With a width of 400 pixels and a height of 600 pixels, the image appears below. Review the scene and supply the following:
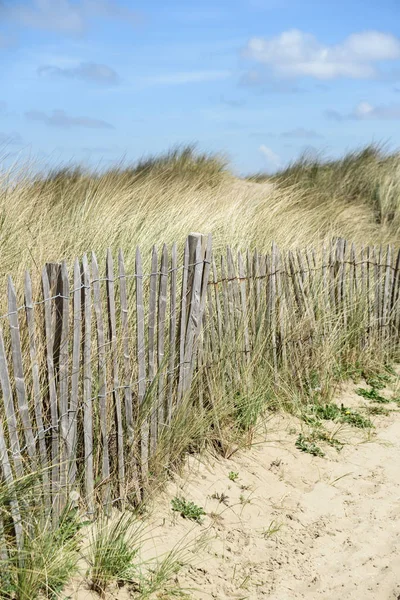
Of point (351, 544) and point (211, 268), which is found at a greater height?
point (211, 268)

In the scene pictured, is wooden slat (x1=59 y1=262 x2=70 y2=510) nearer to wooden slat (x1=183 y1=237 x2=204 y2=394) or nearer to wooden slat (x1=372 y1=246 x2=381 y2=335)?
wooden slat (x1=183 y1=237 x2=204 y2=394)

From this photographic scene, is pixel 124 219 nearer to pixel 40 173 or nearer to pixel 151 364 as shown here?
pixel 40 173

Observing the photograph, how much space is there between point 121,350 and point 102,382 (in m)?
0.33

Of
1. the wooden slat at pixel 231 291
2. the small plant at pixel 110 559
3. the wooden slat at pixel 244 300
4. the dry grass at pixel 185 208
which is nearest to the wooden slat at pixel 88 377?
the small plant at pixel 110 559

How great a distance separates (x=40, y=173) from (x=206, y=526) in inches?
235

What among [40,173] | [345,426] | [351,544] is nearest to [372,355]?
[345,426]

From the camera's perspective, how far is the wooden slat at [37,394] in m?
3.18

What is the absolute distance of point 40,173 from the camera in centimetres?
896

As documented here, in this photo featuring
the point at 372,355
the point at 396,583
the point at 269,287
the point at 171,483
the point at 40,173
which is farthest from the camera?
the point at 40,173

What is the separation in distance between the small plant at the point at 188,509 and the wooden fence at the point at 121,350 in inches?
8.2

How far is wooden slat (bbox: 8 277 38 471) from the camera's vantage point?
3047 mm

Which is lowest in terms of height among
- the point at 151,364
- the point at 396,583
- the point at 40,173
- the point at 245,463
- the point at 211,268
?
the point at 396,583

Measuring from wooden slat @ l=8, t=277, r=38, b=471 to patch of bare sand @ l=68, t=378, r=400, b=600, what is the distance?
84cm

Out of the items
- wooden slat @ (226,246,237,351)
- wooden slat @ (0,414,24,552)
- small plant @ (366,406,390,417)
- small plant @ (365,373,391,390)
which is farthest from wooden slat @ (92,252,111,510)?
small plant @ (365,373,391,390)
